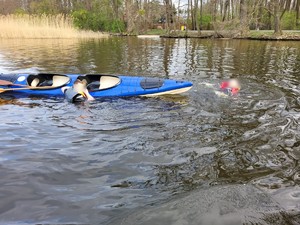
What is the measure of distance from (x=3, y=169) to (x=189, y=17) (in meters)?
41.8

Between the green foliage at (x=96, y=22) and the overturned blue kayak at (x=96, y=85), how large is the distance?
35.2 metres

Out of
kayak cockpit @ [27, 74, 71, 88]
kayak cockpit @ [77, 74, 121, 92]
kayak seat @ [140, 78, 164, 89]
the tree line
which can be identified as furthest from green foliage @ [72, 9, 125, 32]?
kayak seat @ [140, 78, 164, 89]

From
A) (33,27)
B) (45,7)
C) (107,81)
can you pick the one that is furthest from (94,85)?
(45,7)

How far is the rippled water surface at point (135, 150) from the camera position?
10.9 ft

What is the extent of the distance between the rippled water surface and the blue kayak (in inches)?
11.4

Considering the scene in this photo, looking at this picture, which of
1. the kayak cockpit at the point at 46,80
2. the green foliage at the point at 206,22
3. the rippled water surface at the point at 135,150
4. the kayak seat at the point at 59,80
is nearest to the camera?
the rippled water surface at the point at 135,150

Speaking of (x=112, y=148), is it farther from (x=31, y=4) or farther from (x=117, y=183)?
(x=31, y=4)

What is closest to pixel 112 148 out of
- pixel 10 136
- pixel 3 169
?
pixel 3 169

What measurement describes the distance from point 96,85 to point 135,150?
13.2 feet

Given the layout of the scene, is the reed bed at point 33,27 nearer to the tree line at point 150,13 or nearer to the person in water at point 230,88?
the tree line at point 150,13

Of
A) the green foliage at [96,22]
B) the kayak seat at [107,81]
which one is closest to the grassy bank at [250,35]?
the green foliage at [96,22]

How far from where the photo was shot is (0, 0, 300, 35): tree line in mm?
35531

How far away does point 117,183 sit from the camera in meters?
3.62

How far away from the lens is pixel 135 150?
4.48 meters
